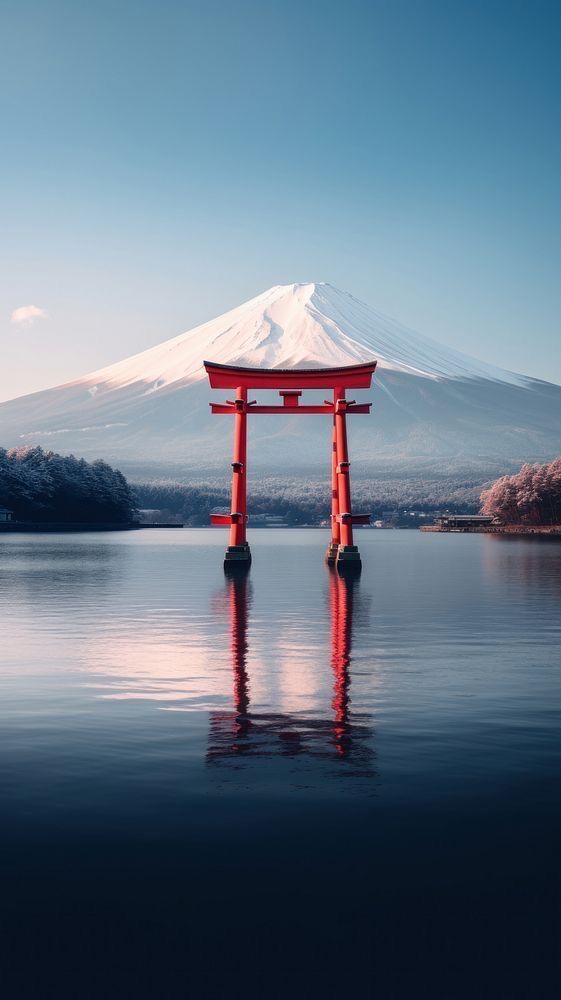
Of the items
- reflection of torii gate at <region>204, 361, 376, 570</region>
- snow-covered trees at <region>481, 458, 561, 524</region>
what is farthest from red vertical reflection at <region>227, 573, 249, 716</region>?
snow-covered trees at <region>481, 458, 561, 524</region>

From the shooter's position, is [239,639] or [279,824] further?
[239,639]

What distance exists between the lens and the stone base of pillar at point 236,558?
5166 centimetres

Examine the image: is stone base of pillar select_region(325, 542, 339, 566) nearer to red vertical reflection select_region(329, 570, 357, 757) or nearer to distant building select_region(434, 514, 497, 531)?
red vertical reflection select_region(329, 570, 357, 757)

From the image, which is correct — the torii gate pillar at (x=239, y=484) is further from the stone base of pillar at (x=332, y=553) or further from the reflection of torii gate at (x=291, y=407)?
the stone base of pillar at (x=332, y=553)

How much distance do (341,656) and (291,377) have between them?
103ft

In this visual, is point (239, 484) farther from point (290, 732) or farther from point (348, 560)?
point (290, 732)

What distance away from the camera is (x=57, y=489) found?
119688 mm

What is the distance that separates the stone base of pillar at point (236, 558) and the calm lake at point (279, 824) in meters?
31.9

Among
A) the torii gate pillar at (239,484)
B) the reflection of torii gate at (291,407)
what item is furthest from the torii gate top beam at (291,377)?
the torii gate pillar at (239,484)

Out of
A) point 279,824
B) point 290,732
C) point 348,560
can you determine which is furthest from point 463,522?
point 279,824

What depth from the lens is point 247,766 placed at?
9969mm

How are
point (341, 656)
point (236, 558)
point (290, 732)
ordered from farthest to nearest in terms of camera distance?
1. point (236, 558)
2. point (341, 656)
3. point (290, 732)

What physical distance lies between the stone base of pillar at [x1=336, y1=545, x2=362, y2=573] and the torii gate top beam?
7.60 m

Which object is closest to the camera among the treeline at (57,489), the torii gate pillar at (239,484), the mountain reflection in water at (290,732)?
the mountain reflection in water at (290,732)
